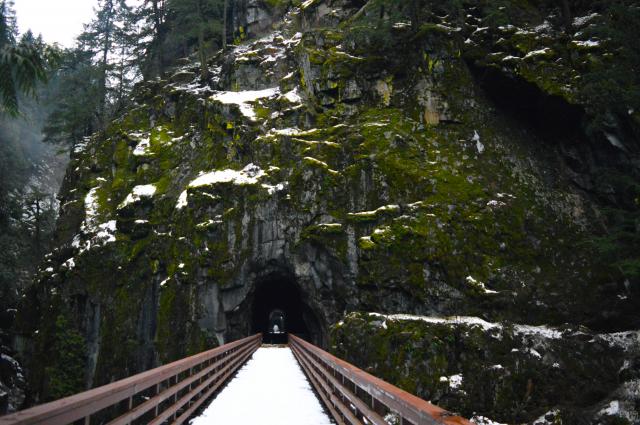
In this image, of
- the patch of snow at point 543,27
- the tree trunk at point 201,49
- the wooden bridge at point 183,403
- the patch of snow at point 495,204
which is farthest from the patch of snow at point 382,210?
the tree trunk at point 201,49

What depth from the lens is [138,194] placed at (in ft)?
92.5

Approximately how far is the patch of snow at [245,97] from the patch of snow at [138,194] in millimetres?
7805

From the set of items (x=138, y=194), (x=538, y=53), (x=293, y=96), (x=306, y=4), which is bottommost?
(x=138, y=194)

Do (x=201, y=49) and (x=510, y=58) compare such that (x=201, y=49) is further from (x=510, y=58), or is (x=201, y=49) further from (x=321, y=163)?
(x=510, y=58)

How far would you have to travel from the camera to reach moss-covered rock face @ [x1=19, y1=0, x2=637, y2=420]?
19641 millimetres

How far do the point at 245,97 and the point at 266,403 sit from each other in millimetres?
24886

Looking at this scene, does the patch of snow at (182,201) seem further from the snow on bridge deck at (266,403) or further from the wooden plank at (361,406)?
the wooden plank at (361,406)

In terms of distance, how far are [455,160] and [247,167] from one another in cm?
1267

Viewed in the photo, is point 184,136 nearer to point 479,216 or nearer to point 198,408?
point 479,216

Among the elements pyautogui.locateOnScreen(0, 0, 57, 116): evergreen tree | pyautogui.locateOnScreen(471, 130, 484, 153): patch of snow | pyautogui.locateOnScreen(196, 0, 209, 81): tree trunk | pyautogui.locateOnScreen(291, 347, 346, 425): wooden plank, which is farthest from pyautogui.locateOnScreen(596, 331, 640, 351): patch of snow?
pyautogui.locateOnScreen(196, 0, 209, 81): tree trunk

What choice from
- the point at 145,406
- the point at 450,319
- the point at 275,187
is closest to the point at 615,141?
the point at 450,319

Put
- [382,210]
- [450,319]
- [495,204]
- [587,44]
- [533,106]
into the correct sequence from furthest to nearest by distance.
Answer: [533,106]
[587,44]
[382,210]
[495,204]
[450,319]

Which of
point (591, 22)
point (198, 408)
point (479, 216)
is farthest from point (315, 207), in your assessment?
point (591, 22)

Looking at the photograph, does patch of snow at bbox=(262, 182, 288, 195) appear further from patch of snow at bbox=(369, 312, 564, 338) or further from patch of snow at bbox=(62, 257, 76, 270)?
patch of snow at bbox=(62, 257, 76, 270)
